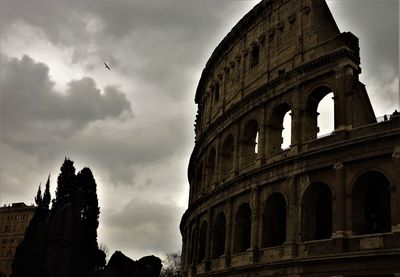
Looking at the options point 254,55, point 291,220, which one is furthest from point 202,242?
point 254,55

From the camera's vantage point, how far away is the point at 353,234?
20.0 meters

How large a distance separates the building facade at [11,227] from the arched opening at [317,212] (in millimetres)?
62797

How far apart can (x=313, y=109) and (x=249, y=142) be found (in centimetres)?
448

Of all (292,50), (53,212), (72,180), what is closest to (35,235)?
(53,212)

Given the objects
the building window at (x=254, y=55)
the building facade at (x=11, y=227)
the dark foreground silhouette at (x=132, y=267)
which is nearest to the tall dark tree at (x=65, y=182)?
the dark foreground silhouette at (x=132, y=267)

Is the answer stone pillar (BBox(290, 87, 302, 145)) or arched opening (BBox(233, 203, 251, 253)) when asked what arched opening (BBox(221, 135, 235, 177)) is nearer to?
arched opening (BBox(233, 203, 251, 253))

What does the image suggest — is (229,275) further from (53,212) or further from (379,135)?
(53,212)

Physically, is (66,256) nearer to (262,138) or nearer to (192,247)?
(262,138)

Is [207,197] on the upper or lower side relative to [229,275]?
upper

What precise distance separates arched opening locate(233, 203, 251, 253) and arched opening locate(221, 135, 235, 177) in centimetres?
346

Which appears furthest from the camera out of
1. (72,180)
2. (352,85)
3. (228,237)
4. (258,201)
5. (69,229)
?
(228,237)

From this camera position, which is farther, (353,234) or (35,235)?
(353,234)

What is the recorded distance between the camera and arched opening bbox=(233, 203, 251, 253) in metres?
25.7

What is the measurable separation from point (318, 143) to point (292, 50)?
5182 millimetres
